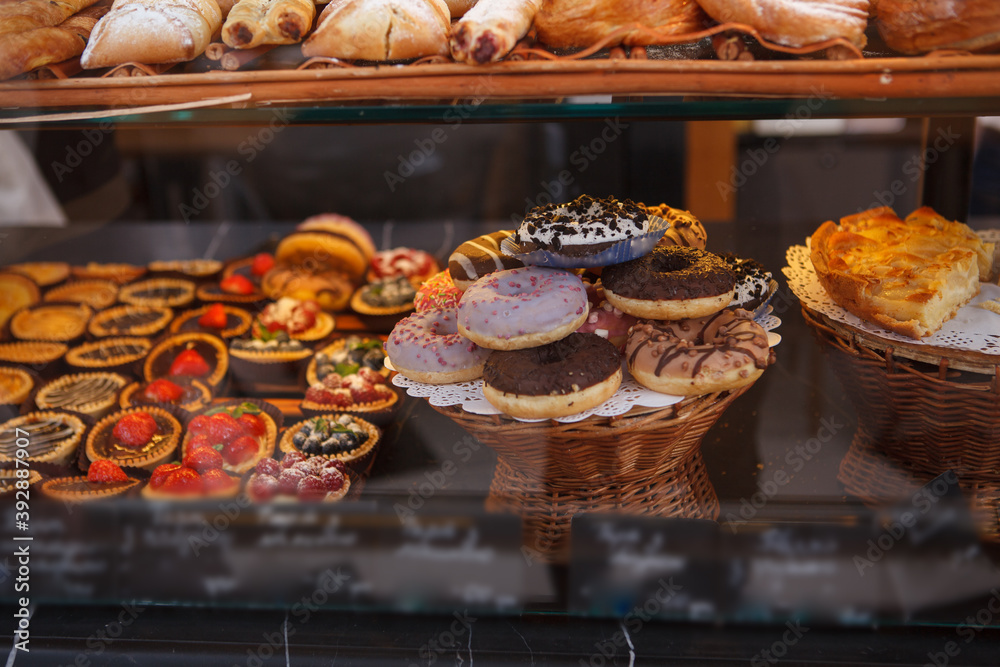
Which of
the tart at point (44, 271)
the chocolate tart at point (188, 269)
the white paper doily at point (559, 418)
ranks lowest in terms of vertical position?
the chocolate tart at point (188, 269)

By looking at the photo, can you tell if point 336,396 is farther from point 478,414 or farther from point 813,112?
point 813,112

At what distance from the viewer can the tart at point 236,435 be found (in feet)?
6.02

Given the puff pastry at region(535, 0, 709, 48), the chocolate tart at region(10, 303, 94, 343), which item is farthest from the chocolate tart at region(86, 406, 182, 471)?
the puff pastry at region(535, 0, 709, 48)

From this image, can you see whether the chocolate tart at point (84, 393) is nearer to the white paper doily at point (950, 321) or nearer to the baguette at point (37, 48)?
the baguette at point (37, 48)

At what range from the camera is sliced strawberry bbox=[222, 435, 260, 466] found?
1828 mm

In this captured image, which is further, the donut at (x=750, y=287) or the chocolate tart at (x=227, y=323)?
the chocolate tart at (x=227, y=323)

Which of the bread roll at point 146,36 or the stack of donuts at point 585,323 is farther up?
the bread roll at point 146,36

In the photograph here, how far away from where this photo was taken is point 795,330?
2.07 metres

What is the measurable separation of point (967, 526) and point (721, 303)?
2.20ft

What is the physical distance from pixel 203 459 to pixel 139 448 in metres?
0.27

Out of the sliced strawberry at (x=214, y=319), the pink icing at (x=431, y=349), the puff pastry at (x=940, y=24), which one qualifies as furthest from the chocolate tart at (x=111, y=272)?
the puff pastry at (x=940, y=24)

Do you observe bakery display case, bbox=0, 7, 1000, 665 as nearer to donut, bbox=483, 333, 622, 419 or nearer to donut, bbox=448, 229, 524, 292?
donut, bbox=483, 333, 622, 419

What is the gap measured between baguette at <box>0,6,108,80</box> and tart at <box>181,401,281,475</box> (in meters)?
0.96

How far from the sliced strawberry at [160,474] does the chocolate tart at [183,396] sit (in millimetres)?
310
